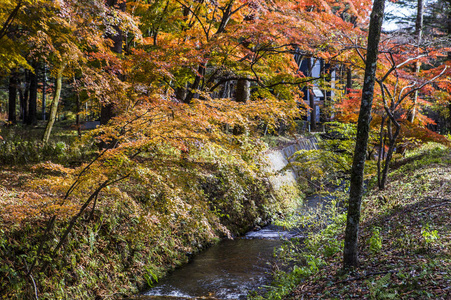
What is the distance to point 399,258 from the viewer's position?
455 centimetres

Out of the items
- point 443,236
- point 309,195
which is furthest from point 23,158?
point 309,195

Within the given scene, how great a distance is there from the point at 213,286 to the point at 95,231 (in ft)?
7.97

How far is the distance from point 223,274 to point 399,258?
137 inches

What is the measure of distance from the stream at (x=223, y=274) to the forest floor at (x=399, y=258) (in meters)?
1.27

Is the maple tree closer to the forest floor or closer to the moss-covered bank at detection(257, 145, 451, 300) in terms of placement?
the moss-covered bank at detection(257, 145, 451, 300)

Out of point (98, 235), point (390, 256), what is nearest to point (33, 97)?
point (98, 235)

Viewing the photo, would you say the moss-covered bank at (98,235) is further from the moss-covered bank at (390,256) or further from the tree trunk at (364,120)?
the tree trunk at (364,120)

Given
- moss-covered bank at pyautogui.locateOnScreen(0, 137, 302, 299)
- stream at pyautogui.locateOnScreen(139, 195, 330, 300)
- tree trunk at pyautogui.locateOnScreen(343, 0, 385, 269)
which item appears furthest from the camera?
Result: stream at pyautogui.locateOnScreen(139, 195, 330, 300)

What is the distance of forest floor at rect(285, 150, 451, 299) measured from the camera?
148 inches

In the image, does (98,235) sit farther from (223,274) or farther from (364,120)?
(364,120)

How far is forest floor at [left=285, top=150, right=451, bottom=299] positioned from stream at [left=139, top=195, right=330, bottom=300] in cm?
127

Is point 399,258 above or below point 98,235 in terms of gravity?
above

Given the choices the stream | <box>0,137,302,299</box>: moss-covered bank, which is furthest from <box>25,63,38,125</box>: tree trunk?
the stream

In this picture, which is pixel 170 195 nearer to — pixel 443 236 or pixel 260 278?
pixel 260 278
